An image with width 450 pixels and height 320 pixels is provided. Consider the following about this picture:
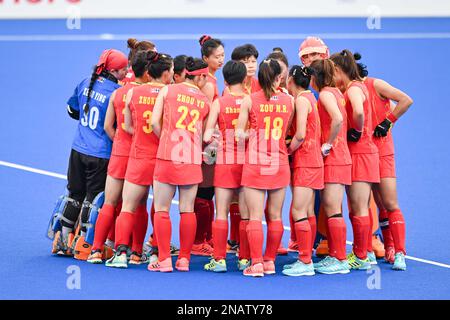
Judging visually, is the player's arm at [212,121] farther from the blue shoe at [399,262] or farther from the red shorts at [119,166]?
the blue shoe at [399,262]

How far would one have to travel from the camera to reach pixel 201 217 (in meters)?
9.95

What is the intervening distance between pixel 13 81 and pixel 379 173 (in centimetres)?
1087

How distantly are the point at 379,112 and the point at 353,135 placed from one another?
495 mm

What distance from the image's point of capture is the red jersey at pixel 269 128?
8.80 m

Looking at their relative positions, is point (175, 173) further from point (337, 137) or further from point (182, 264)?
point (337, 137)

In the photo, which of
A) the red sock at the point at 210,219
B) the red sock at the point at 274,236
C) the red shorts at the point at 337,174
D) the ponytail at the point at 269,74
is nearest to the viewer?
the ponytail at the point at 269,74

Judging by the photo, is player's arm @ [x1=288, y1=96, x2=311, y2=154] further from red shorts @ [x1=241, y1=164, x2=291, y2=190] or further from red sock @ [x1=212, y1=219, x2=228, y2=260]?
red sock @ [x1=212, y1=219, x2=228, y2=260]

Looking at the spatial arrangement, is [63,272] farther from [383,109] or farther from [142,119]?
[383,109]

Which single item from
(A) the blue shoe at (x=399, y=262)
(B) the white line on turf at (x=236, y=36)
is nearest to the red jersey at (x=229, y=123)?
(A) the blue shoe at (x=399, y=262)

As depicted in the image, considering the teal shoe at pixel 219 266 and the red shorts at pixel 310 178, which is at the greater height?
the red shorts at pixel 310 178

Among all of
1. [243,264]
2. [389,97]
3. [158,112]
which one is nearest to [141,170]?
[158,112]

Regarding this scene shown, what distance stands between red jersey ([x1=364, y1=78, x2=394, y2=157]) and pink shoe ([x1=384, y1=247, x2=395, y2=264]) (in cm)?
97

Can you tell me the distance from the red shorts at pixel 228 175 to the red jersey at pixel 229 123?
47mm

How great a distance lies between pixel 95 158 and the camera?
9.57m
